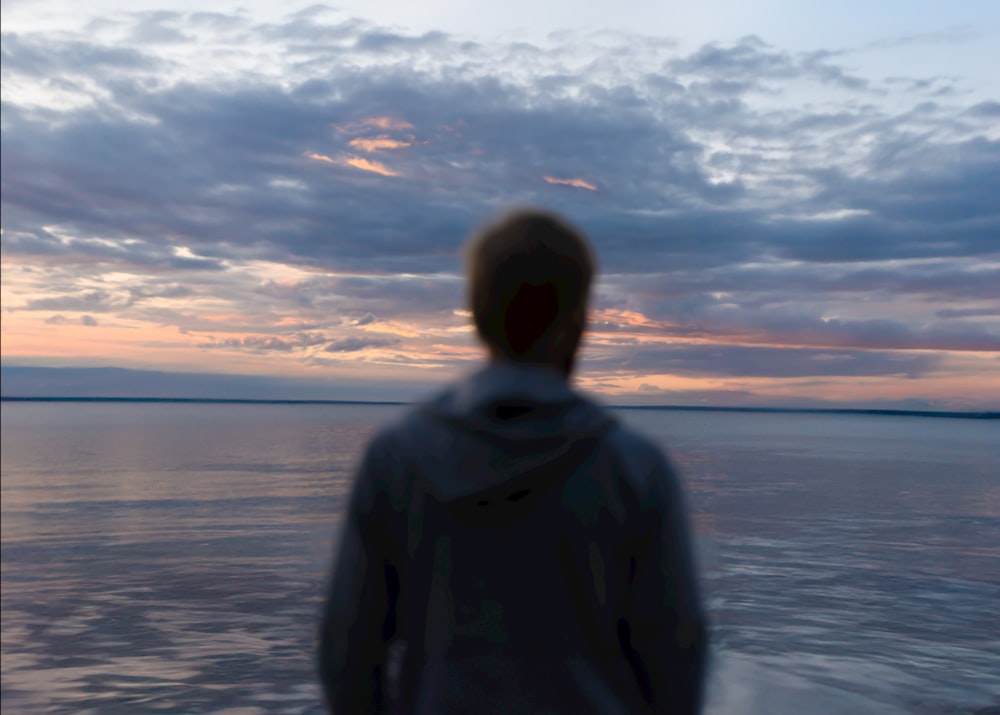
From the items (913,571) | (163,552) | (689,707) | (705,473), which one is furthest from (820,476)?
(689,707)

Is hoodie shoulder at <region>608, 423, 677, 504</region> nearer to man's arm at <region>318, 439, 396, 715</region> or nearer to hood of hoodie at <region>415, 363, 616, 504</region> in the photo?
hood of hoodie at <region>415, 363, 616, 504</region>

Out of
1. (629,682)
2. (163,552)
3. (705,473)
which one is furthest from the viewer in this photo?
(705,473)

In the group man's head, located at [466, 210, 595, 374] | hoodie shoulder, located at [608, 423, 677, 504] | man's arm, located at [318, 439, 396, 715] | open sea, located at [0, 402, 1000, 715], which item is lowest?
open sea, located at [0, 402, 1000, 715]

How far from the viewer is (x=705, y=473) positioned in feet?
153

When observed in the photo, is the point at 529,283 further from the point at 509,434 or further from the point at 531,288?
the point at 509,434

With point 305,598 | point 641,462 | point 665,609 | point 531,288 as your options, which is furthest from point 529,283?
point 305,598

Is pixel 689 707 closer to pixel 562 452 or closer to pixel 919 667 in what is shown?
pixel 562 452

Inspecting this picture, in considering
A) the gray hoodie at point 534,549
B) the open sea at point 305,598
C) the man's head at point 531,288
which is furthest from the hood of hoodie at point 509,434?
the open sea at point 305,598

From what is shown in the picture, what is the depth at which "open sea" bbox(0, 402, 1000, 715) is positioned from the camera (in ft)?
32.8

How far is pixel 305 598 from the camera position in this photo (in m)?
15.2

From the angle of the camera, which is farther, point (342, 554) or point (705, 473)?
point (705, 473)

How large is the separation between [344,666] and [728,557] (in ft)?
62.1

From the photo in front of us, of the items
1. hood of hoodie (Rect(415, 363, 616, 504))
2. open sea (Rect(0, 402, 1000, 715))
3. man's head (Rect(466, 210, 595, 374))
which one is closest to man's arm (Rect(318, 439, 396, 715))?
hood of hoodie (Rect(415, 363, 616, 504))

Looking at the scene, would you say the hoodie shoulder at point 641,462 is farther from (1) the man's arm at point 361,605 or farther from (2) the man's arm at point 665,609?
(1) the man's arm at point 361,605
